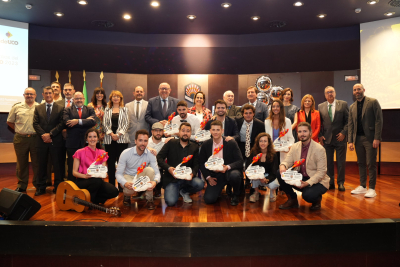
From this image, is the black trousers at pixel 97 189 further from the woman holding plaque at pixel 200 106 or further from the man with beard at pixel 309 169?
the man with beard at pixel 309 169

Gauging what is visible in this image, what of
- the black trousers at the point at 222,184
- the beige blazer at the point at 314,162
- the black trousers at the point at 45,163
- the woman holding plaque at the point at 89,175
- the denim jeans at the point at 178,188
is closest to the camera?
the beige blazer at the point at 314,162

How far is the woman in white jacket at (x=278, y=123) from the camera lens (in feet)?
14.0

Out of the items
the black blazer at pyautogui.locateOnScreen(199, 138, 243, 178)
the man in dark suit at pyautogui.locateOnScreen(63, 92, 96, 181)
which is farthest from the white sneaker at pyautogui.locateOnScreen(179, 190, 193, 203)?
the man in dark suit at pyautogui.locateOnScreen(63, 92, 96, 181)

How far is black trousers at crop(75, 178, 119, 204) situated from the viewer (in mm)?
3586

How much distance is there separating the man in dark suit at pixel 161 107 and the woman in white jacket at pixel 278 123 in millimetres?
1521

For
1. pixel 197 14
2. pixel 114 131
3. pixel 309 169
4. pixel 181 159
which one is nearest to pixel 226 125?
pixel 181 159

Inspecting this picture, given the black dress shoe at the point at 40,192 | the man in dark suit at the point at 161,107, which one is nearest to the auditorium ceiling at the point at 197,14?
the man in dark suit at the point at 161,107

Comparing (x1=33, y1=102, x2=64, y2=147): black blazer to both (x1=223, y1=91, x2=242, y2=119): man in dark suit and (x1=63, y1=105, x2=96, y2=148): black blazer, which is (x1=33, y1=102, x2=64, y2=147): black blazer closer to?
(x1=63, y1=105, x2=96, y2=148): black blazer

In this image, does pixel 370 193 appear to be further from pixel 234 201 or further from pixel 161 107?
pixel 161 107

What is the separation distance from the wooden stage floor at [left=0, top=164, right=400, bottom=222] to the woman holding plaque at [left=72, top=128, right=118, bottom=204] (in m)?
0.19

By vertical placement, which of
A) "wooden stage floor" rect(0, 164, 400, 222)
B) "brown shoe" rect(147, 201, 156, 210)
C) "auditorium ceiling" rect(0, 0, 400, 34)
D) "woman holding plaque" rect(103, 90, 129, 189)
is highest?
"auditorium ceiling" rect(0, 0, 400, 34)

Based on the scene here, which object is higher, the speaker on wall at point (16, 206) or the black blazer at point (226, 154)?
the black blazer at point (226, 154)

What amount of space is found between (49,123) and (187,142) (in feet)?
6.71

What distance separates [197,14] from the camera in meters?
6.18
